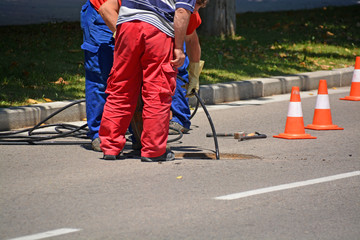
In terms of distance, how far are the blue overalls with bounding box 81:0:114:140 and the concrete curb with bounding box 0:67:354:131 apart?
1.46 metres

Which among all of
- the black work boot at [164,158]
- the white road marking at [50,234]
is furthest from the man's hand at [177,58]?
the white road marking at [50,234]

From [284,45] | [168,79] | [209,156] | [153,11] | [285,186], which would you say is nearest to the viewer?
[285,186]

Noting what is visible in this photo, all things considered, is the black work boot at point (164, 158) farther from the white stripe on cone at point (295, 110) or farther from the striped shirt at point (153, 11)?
the white stripe on cone at point (295, 110)

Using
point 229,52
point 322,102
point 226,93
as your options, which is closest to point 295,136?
point 322,102

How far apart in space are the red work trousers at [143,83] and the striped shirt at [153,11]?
0.04 m

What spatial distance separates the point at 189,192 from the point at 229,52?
822 centimetres

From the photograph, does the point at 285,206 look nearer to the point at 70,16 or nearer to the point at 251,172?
the point at 251,172

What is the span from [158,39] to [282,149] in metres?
1.74

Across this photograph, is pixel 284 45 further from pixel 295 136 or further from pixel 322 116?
pixel 295 136

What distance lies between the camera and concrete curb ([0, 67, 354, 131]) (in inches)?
307

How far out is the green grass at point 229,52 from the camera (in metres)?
9.47

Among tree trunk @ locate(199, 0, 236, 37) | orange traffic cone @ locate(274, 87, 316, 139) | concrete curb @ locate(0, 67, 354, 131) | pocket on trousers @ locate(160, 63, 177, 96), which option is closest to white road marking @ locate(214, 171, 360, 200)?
pocket on trousers @ locate(160, 63, 177, 96)

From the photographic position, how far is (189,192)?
4.91m

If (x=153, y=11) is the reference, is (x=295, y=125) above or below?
below
